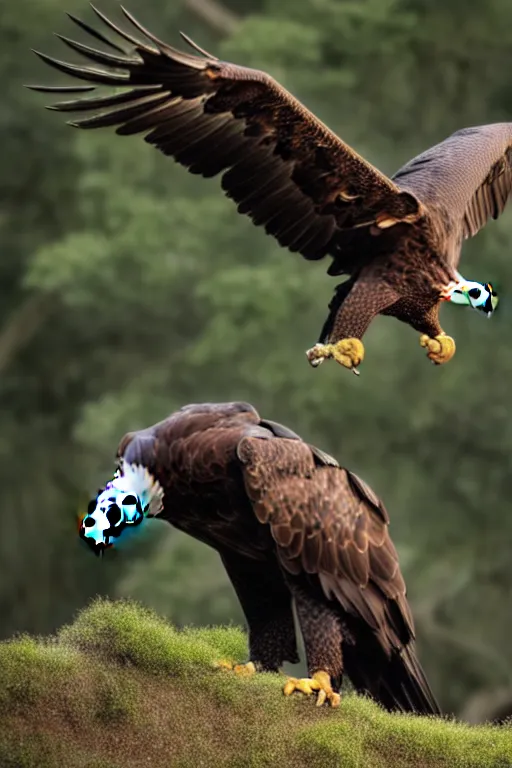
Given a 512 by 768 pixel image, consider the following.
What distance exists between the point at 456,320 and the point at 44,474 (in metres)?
5.61

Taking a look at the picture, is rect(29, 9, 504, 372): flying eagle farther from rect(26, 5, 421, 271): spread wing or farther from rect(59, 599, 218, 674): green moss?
rect(59, 599, 218, 674): green moss

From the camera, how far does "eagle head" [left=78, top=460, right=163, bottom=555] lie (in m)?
6.78

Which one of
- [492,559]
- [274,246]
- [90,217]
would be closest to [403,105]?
[274,246]

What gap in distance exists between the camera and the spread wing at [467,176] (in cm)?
740

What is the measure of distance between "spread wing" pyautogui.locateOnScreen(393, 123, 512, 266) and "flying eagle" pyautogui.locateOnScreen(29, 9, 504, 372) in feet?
0.06

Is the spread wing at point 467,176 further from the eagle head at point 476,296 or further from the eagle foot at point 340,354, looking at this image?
the eagle foot at point 340,354

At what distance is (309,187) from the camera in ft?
23.4

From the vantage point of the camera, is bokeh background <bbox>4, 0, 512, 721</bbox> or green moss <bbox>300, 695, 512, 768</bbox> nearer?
green moss <bbox>300, 695, 512, 768</bbox>

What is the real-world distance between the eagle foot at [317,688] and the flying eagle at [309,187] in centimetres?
113

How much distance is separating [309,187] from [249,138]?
29 cm

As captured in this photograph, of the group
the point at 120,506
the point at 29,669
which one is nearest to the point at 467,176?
the point at 120,506

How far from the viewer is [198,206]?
20266 mm

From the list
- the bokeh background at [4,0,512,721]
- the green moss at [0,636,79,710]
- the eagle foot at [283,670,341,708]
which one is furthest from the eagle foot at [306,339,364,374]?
the bokeh background at [4,0,512,721]

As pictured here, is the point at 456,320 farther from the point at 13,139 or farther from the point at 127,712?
the point at 127,712
